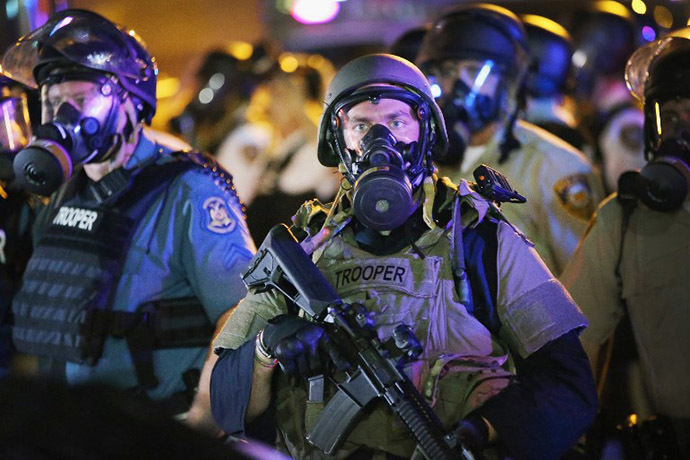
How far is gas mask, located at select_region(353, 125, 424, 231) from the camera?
3115 mm

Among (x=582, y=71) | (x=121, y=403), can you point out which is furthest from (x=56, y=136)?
(x=582, y=71)

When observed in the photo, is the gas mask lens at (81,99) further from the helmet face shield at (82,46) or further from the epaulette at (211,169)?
the epaulette at (211,169)

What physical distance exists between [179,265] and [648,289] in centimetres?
173

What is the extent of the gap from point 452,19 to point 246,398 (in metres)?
2.90

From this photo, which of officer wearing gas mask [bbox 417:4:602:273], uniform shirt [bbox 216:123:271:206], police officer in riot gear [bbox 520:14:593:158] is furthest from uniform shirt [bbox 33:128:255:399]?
uniform shirt [bbox 216:123:271:206]

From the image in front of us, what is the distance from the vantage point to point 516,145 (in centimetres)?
527

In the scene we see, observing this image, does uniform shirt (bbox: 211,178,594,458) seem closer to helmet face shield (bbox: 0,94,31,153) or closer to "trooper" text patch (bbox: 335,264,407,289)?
"trooper" text patch (bbox: 335,264,407,289)

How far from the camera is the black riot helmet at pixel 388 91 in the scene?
3.37m

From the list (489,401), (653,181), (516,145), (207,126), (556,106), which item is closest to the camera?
(489,401)

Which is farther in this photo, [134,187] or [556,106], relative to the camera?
[556,106]

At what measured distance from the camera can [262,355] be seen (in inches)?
125

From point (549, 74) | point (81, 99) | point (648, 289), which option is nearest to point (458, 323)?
point (648, 289)

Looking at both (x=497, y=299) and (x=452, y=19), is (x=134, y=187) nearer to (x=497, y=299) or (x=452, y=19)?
(x=497, y=299)

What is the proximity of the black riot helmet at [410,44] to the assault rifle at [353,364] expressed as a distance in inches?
138
